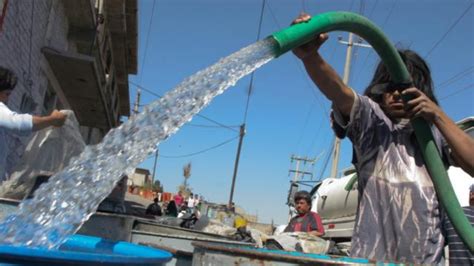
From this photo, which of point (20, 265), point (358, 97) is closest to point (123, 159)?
point (20, 265)

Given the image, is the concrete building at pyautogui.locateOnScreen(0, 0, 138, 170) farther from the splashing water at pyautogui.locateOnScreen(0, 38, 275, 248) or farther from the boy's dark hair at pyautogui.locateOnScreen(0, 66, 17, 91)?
the splashing water at pyautogui.locateOnScreen(0, 38, 275, 248)

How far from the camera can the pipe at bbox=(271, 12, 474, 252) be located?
4.97 ft

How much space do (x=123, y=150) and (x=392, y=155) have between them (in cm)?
93

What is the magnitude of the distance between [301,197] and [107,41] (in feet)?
31.6

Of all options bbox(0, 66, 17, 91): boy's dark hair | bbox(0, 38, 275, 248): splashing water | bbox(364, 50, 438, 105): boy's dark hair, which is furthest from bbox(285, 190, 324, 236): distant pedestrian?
bbox(0, 38, 275, 248): splashing water

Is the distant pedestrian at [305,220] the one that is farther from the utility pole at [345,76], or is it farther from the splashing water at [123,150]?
the utility pole at [345,76]

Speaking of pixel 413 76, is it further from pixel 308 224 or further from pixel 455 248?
pixel 308 224

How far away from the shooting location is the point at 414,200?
5.27 ft

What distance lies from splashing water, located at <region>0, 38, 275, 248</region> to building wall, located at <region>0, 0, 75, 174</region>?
432 cm

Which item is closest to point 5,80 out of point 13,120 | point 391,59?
point 13,120

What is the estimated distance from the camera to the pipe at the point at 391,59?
1516mm

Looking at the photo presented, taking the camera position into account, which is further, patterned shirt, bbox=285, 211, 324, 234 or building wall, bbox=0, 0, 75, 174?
patterned shirt, bbox=285, 211, 324, 234

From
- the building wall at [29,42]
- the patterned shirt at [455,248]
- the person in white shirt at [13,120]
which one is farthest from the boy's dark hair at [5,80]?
the building wall at [29,42]

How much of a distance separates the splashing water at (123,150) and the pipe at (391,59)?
9 cm
